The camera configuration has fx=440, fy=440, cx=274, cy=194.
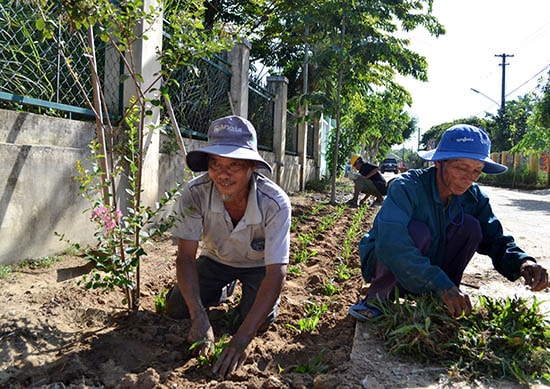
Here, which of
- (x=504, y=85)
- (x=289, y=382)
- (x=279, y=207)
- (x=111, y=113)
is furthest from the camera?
(x=504, y=85)

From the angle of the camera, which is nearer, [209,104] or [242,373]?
[242,373]

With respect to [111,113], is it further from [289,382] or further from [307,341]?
[289,382]

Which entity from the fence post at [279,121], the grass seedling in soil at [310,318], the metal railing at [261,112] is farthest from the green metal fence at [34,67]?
the fence post at [279,121]

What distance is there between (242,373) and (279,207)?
2.69 feet

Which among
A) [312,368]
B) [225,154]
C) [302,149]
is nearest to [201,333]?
[312,368]

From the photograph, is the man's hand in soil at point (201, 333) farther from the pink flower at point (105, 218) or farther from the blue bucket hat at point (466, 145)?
the blue bucket hat at point (466, 145)

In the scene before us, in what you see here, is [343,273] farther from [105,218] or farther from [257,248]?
[105,218]

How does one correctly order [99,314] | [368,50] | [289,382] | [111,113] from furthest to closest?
[368,50] → [111,113] → [99,314] → [289,382]

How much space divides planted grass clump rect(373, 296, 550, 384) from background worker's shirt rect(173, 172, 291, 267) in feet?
2.20

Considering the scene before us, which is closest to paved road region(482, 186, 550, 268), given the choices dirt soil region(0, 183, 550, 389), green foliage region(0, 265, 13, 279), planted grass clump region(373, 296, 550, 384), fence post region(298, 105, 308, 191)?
planted grass clump region(373, 296, 550, 384)

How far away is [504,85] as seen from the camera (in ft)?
111

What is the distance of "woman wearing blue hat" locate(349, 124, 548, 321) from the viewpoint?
2.20 metres

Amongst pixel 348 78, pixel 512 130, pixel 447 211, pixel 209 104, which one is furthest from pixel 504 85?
pixel 447 211

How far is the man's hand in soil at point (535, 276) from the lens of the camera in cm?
229
